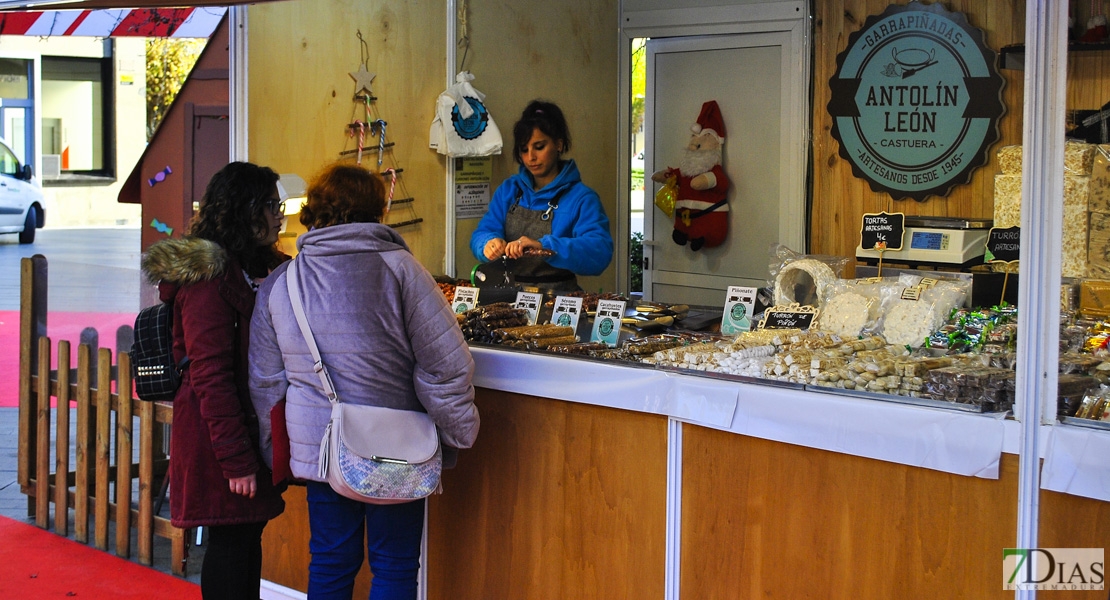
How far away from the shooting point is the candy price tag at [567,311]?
3.24 m

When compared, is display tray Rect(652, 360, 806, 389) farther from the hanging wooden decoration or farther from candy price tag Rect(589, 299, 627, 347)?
the hanging wooden decoration

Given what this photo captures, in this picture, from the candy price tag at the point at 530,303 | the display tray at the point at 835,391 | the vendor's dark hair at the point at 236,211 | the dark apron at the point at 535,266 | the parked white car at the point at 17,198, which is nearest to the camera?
the display tray at the point at 835,391

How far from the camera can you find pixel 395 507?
8.28 ft

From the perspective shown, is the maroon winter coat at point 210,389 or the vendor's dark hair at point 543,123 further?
the vendor's dark hair at point 543,123

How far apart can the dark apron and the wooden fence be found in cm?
143

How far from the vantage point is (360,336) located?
239 centimetres

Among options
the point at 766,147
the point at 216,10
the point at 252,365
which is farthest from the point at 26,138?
the point at 252,365

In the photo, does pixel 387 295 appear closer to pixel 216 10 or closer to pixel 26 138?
pixel 216 10

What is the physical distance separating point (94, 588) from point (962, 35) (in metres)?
4.20

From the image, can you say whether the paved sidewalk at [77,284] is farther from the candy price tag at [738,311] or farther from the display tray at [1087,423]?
the display tray at [1087,423]

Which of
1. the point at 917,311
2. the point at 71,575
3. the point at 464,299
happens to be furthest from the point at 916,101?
the point at 71,575

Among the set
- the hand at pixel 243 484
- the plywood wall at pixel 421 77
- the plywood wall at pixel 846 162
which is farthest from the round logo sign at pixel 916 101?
the hand at pixel 243 484

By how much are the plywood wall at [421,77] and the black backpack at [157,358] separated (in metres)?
1.42

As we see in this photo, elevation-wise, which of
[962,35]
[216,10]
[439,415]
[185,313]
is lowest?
[439,415]
